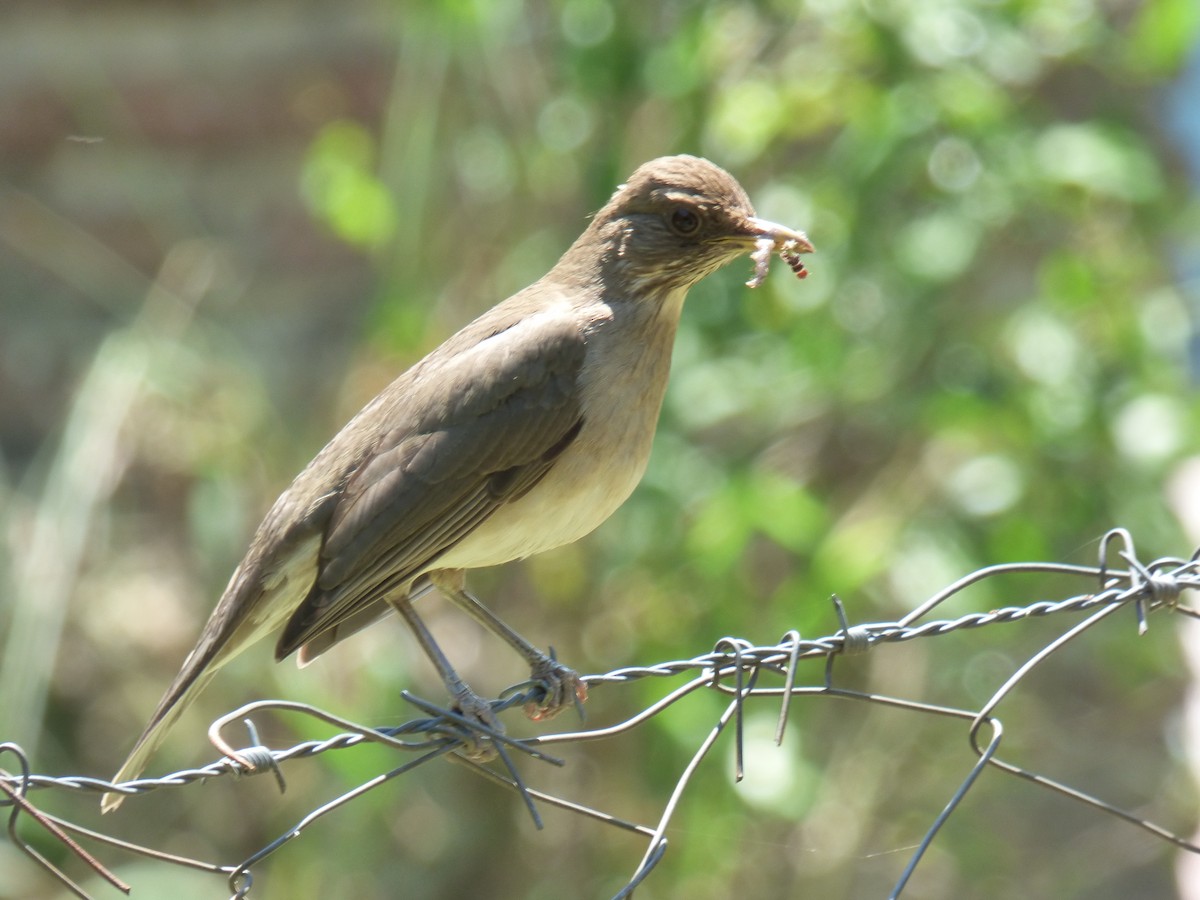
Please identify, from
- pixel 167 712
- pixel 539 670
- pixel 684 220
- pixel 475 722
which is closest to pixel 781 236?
pixel 684 220

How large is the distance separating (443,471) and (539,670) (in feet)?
1.95

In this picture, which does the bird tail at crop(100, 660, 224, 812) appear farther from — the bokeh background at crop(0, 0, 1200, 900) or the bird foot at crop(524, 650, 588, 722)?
the bokeh background at crop(0, 0, 1200, 900)

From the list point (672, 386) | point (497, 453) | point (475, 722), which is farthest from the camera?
point (672, 386)

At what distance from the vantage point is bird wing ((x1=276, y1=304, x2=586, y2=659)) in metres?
3.55

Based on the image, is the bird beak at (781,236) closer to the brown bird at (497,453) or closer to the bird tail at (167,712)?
the brown bird at (497,453)

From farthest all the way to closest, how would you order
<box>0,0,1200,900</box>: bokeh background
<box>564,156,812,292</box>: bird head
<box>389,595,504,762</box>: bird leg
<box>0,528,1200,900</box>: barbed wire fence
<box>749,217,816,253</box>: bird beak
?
<box>0,0,1200,900</box>: bokeh background
<box>564,156,812,292</box>: bird head
<box>749,217,816,253</box>: bird beak
<box>389,595,504,762</box>: bird leg
<box>0,528,1200,900</box>: barbed wire fence

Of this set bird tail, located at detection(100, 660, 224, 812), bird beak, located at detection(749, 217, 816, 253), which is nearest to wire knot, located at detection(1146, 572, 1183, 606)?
bird beak, located at detection(749, 217, 816, 253)

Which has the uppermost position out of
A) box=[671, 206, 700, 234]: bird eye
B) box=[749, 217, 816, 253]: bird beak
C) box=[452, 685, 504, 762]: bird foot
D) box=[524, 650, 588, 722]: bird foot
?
box=[671, 206, 700, 234]: bird eye

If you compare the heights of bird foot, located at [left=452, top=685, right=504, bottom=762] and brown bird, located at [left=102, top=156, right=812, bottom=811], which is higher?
brown bird, located at [left=102, top=156, right=812, bottom=811]

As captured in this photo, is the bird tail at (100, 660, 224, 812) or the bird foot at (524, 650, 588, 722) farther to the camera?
the bird foot at (524, 650, 588, 722)

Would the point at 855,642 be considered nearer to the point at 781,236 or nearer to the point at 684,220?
the point at 781,236

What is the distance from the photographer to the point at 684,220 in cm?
379

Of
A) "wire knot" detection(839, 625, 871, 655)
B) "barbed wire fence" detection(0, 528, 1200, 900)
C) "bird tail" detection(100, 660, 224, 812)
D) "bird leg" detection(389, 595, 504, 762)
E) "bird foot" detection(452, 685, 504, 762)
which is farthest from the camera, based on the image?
"bird tail" detection(100, 660, 224, 812)

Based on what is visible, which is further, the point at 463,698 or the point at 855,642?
the point at 463,698
